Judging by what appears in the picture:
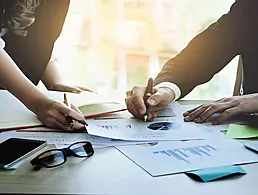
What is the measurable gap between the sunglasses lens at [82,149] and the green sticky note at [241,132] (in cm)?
31

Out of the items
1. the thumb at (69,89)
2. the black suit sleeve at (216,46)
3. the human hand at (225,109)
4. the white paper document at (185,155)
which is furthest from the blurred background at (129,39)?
the white paper document at (185,155)

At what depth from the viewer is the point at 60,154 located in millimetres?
778

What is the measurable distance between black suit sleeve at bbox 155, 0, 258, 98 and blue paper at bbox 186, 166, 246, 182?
0.72 m

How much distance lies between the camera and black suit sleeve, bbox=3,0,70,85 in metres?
1.65

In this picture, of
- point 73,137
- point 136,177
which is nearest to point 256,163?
point 136,177

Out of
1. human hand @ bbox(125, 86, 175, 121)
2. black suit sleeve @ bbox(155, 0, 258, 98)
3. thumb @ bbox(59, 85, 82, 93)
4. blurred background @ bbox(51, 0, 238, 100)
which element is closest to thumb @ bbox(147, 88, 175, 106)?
human hand @ bbox(125, 86, 175, 121)

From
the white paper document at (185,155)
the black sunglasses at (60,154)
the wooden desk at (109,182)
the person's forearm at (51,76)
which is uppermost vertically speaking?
the person's forearm at (51,76)

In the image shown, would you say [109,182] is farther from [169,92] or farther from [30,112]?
[169,92]

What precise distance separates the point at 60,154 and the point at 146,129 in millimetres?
267

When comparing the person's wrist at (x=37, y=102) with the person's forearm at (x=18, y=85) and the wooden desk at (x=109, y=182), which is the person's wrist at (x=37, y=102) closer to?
the person's forearm at (x=18, y=85)

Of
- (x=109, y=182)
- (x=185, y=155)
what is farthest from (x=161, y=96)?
(x=109, y=182)

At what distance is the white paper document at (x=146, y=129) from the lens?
916mm

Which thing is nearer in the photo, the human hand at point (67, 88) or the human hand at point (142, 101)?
the human hand at point (142, 101)

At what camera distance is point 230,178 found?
70 cm
